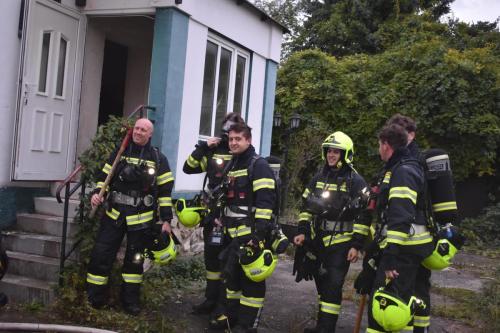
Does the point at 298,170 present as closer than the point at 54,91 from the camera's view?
No

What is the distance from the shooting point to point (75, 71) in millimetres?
7340

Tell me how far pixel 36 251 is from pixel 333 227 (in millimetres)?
3688

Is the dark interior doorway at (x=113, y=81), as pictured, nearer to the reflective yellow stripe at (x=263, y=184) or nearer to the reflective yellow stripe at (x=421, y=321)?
the reflective yellow stripe at (x=263, y=184)

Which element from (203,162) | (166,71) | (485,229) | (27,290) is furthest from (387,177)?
(485,229)

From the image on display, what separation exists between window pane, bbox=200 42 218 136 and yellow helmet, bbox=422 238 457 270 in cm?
463

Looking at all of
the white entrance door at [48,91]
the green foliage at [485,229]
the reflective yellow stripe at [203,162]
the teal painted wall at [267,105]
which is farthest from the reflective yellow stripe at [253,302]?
the green foliage at [485,229]

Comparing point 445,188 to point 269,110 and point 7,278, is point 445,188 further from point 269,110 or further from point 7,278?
point 269,110

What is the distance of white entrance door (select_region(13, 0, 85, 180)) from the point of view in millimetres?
6488

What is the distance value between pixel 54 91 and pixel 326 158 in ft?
13.0

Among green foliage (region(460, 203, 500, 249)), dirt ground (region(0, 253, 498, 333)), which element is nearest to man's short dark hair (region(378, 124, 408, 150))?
dirt ground (region(0, 253, 498, 333))

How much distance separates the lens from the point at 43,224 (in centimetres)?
653

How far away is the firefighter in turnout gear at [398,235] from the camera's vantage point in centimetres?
408

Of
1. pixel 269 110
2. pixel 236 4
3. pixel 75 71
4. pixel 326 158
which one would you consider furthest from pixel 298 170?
pixel 326 158

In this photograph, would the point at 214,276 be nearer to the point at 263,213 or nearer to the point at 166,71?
the point at 263,213
